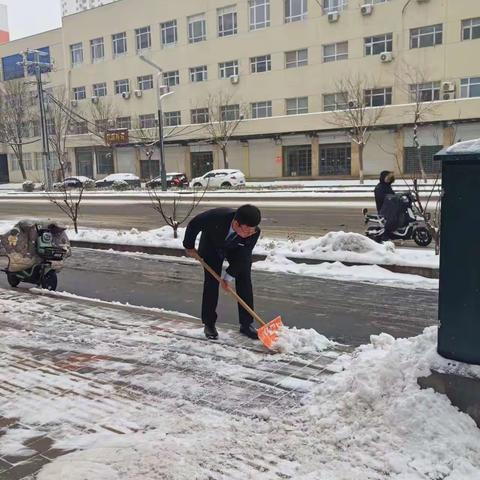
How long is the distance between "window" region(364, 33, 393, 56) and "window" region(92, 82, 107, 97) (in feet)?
88.0

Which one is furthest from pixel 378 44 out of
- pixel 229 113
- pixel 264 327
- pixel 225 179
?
pixel 264 327

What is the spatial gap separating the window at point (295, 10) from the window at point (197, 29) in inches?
314

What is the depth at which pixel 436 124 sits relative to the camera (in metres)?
37.1

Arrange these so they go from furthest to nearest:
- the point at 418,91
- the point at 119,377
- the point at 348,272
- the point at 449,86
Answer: the point at 418,91 → the point at 449,86 → the point at 348,272 → the point at 119,377

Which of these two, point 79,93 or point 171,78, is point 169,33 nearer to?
point 171,78

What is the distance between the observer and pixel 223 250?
5.34 meters

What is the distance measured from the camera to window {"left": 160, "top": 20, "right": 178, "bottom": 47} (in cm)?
5003

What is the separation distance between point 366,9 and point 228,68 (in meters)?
12.5

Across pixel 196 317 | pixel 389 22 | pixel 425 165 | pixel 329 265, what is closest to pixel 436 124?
pixel 425 165

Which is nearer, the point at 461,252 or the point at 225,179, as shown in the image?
the point at 461,252

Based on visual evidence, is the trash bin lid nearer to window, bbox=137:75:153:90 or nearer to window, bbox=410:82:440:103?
window, bbox=410:82:440:103

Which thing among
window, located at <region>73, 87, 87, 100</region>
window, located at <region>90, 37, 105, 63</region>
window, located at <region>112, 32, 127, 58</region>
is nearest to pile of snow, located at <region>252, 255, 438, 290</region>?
window, located at <region>112, 32, 127, 58</region>

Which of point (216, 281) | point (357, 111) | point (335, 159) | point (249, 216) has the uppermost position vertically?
point (357, 111)

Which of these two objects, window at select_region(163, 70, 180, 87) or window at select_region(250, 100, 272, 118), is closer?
window at select_region(250, 100, 272, 118)
